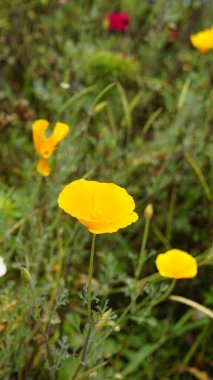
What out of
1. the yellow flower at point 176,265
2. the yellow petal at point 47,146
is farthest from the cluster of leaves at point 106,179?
the yellow petal at point 47,146

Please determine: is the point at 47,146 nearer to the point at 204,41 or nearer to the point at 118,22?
the point at 204,41

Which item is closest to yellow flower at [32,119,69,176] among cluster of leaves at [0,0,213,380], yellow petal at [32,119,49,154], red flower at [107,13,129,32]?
yellow petal at [32,119,49,154]

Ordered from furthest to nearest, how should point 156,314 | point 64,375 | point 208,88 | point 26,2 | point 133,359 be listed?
point 26,2, point 208,88, point 156,314, point 133,359, point 64,375

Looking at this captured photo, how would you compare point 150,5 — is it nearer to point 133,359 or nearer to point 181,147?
point 181,147

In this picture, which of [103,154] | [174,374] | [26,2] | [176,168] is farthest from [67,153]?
[26,2]

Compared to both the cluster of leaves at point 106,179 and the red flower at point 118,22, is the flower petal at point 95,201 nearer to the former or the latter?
the cluster of leaves at point 106,179

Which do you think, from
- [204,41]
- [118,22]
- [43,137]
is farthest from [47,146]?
[118,22]
